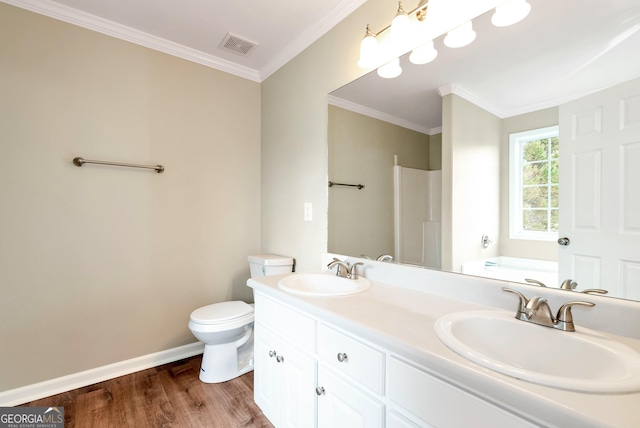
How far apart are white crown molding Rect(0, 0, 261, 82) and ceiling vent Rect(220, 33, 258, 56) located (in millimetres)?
203

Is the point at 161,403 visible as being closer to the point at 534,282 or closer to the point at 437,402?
the point at 437,402

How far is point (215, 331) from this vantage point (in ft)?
5.81

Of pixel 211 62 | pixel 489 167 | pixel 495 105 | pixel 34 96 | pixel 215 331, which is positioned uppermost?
pixel 211 62

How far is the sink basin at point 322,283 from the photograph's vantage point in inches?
55.6

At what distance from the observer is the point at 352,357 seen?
950 millimetres

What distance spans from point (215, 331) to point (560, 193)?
1866mm

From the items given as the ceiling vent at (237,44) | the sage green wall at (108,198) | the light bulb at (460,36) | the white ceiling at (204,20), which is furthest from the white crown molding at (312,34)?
the light bulb at (460,36)

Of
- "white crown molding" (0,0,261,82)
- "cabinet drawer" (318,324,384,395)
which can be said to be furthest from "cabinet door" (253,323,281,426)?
"white crown molding" (0,0,261,82)

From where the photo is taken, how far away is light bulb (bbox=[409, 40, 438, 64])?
1.27 metres

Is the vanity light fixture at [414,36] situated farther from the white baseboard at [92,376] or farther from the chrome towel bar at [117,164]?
the white baseboard at [92,376]

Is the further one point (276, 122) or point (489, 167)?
point (276, 122)

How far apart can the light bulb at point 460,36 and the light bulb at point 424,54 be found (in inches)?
2.5

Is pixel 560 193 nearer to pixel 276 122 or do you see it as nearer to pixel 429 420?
pixel 429 420

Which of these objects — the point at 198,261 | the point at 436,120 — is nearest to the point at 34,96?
the point at 198,261
